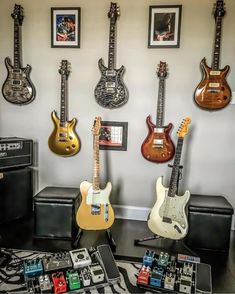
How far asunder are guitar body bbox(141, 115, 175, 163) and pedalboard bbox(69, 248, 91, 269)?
3.59 feet

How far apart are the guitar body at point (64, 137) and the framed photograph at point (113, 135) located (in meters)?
0.27

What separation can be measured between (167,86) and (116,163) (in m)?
0.90

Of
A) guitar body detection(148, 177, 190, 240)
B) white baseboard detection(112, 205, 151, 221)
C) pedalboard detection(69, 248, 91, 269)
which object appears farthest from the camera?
white baseboard detection(112, 205, 151, 221)

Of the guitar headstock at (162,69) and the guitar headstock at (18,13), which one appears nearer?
the guitar headstock at (162,69)

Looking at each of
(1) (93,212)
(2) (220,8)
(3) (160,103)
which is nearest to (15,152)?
(1) (93,212)

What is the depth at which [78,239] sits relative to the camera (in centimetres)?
217

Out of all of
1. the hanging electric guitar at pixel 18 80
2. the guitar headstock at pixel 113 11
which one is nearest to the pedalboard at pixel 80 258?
the hanging electric guitar at pixel 18 80

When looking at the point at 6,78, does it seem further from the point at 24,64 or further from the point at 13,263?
the point at 13,263

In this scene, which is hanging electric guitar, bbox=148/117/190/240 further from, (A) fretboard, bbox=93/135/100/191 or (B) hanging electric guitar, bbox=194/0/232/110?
(A) fretboard, bbox=93/135/100/191

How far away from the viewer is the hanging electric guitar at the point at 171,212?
205cm

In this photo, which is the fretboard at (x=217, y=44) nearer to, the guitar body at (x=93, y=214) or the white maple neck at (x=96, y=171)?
the white maple neck at (x=96, y=171)

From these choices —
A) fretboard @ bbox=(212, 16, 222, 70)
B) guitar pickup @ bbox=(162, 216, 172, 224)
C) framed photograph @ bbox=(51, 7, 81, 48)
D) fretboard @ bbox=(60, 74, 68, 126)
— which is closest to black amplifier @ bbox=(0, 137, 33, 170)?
fretboard @ bbox=(60, 74, 68, 126)

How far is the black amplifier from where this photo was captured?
2.33 m

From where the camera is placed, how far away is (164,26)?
2361 mm
